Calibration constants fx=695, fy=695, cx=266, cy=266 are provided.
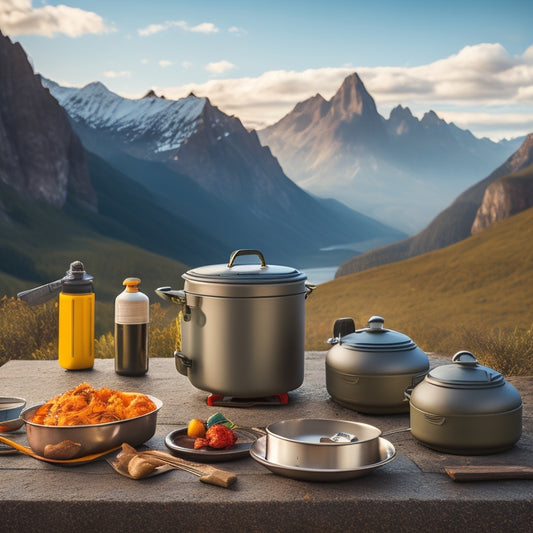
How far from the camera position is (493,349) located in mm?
5113

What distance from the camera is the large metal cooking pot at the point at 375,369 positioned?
2.53m

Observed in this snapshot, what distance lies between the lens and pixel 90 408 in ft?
7.01

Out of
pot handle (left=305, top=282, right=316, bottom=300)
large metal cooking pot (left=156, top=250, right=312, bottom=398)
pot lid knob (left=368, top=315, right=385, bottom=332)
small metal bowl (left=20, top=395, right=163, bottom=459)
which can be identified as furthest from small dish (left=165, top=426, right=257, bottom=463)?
pot handle (left=305, top=282, right=316, bottom=300)

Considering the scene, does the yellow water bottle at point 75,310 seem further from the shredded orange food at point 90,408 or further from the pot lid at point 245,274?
the shredded orange food at point 90,408

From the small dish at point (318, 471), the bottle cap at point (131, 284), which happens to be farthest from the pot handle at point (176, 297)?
the small dish at point (318, 471)

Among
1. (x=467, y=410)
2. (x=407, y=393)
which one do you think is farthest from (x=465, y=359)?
(x=407, y=393)

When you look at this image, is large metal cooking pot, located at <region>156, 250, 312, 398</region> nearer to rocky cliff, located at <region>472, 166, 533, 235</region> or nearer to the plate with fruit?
the plate with fruit

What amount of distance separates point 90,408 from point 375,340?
3.49 ft

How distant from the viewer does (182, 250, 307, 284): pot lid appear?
8.43 feet

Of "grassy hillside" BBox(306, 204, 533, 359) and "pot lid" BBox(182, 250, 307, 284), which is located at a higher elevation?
"pot lid" BBox(182, 250, 307, 284)

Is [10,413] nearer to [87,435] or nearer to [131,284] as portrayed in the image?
[87,435]

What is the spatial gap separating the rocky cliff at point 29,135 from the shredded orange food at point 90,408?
37.6 meters

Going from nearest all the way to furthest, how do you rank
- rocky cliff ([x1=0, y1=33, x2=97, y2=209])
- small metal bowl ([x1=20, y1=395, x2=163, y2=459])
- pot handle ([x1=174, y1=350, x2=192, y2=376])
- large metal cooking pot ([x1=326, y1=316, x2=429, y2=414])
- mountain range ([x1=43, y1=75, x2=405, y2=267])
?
1. small metal bowl ([x1=20, y1=395, x2=163, y2=459])
2. large metal cooking pot ([x1=326, y1=316, x2=429, y2=414])
3. pot handle ([x1=174, y1=350, x2=192, y2=376])
4. rocky cliff ([x1=0, y1=33, x2=97, y2=209])
5. mountain range ([x1=43, y1=75, x2=405, y2=267])

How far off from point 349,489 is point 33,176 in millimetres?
40753
